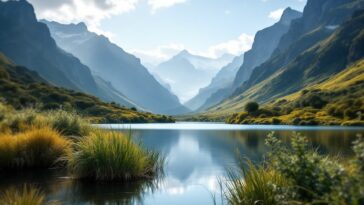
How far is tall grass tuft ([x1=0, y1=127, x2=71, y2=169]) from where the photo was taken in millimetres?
24672

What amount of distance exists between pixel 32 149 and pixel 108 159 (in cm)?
705

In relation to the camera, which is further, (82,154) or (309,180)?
(82,154)

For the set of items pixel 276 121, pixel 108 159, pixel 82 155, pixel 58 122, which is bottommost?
pixel 108 159

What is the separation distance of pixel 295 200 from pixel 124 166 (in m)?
14.2

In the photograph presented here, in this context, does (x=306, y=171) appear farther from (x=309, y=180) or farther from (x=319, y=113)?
(x=319, y=113)

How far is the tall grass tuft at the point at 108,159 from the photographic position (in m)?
21.5

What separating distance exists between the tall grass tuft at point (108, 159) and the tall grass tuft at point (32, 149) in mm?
3305

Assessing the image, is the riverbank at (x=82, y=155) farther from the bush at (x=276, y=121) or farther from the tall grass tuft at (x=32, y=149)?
the bush at (x=276, y=121)

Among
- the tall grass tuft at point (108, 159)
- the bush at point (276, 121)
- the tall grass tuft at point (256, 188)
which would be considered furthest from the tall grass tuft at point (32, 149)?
the bush at point (276, 121)

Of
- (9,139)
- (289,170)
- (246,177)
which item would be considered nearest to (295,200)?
(289,170)

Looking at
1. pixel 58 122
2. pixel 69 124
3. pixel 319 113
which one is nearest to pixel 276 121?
pixel 319 113

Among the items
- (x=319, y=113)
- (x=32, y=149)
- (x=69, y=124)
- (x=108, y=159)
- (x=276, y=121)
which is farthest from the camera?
(x=276, y=121)

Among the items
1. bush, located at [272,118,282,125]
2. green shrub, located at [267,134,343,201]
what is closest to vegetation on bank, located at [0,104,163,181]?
green shrub, located at [267,134,343,201]

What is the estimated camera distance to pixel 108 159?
21.4 meters
